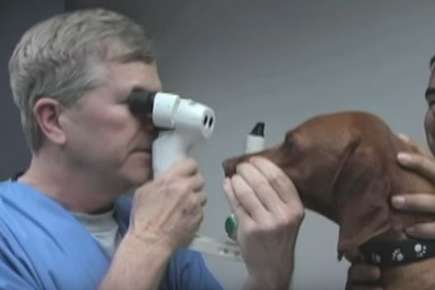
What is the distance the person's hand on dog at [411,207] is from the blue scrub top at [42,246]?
461 millimetres

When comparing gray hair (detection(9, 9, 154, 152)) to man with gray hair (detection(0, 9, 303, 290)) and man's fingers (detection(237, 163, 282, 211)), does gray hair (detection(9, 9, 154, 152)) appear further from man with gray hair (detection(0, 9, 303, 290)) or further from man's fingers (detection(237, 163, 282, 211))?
man's fingers (detection(237, 163, 282, 211))

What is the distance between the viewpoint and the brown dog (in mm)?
1203

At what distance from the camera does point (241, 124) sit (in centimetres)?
229

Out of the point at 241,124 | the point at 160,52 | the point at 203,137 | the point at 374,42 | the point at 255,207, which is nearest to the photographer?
the point at 255,207

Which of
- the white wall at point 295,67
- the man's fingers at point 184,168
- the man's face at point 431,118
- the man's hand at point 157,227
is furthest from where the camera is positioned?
the white wall at point 295,67

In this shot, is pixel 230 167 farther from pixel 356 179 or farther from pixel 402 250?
pixel 402 250

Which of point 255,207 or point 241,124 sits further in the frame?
point 241,124

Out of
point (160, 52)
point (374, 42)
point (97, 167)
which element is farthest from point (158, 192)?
point (160, 52)

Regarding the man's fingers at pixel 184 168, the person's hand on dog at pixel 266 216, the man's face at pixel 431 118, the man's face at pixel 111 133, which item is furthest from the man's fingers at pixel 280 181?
the man's face at pixel 431 118

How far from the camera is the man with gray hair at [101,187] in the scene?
47.6 inches

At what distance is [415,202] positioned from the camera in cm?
121

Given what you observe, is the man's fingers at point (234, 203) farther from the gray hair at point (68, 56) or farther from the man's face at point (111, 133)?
the gray hair at point (68, 56)

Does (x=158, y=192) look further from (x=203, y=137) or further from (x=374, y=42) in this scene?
(x=374, y=42)

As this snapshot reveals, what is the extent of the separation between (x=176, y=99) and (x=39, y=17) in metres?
1.56
